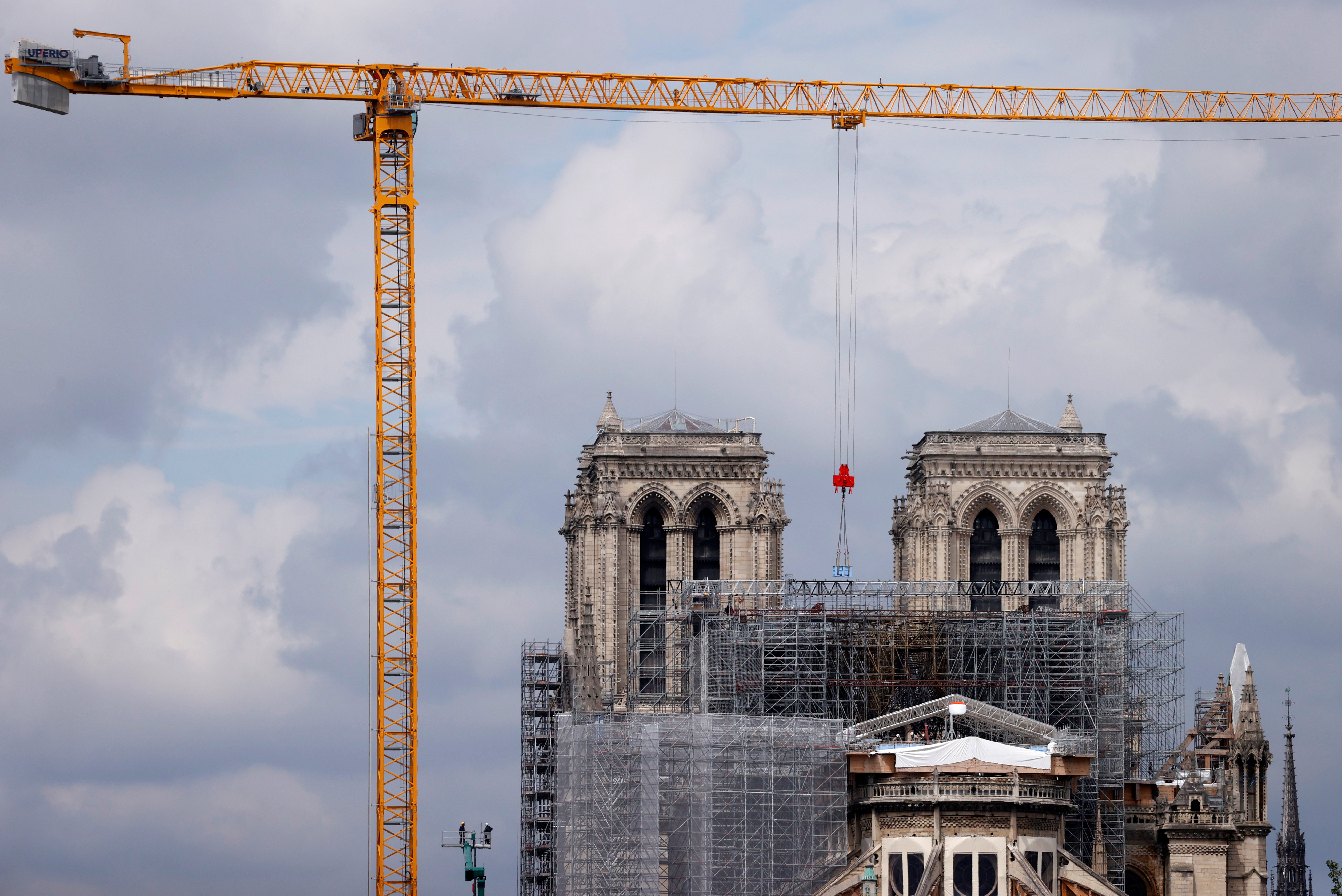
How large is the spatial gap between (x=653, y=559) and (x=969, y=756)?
3289 cm

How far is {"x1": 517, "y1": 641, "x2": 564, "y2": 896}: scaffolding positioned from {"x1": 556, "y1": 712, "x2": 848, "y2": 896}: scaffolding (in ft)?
74.9

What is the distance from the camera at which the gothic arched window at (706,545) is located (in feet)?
570

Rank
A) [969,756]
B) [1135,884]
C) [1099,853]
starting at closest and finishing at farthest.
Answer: [969,756] < [1099,853] < [1135,884]

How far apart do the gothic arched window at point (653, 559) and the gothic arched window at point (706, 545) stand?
1957 millimetres

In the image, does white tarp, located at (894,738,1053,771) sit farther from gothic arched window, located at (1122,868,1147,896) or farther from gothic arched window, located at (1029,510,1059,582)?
gothic arched window, located at (1029,510,1059,582)

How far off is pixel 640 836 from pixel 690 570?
30.3 metres

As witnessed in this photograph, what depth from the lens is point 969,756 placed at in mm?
146625

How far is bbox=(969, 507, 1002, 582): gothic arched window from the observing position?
17338 centimetres

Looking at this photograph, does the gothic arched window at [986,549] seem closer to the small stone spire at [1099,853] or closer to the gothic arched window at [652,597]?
the gothic arched window at [652,597]

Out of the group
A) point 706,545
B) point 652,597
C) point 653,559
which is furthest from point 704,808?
point 706,545

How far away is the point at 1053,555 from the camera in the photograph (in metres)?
174

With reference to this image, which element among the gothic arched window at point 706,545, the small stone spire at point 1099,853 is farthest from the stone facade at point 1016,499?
the small stone spire at point 1099,853

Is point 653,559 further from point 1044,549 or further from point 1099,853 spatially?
point 1099,853

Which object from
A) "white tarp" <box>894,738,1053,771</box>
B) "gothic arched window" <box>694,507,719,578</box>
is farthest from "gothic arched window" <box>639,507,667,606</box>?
"white tarp" <box>894,738,1053,771</box>
